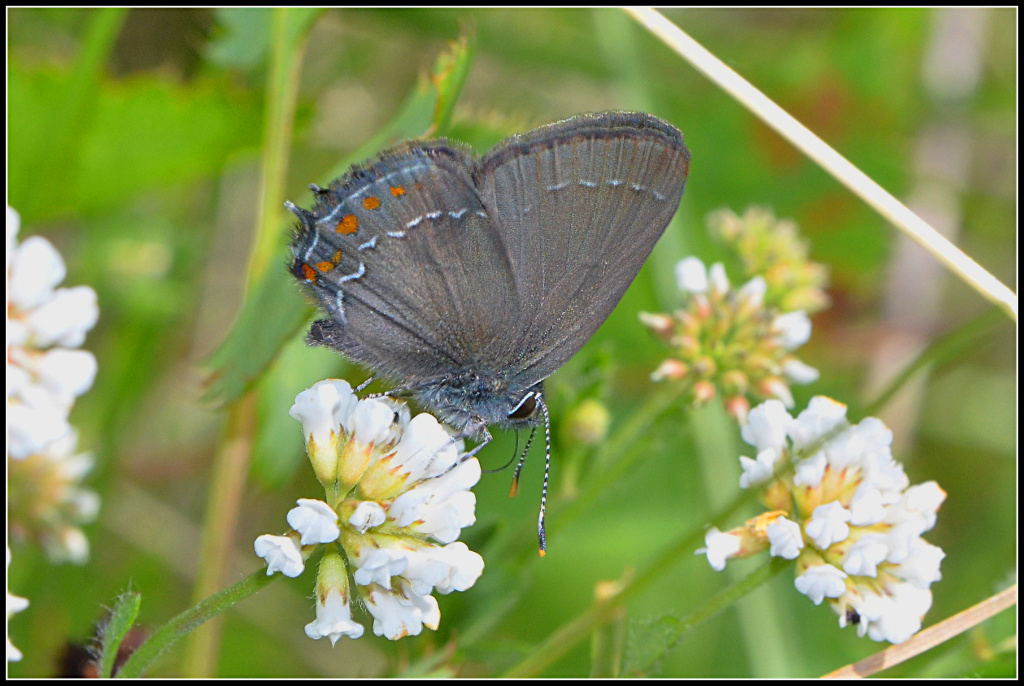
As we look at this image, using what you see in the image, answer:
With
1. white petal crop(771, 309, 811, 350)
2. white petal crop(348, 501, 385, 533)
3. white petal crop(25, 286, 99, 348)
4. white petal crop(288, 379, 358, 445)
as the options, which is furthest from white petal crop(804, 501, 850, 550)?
white petal crop(25, 286, 99, 348)

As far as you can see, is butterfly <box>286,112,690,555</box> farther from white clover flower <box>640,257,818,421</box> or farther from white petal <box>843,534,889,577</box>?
white petal <box>843,534,889,577</box>

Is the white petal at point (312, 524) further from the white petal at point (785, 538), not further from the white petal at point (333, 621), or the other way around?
the white petal at point (785, 538)

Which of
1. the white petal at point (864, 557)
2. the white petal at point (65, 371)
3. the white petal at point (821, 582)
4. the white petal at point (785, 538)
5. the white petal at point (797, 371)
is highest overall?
the white petal at point (797, 371)

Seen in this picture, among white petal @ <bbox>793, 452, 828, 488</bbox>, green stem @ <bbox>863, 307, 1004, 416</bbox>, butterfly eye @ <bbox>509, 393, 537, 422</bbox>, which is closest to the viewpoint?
white petal @ <bbox>793, 452, 828, 488</bbox>

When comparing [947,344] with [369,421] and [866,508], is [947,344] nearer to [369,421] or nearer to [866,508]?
[866,508]

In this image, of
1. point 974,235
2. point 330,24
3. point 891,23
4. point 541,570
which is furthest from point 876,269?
point 330,24

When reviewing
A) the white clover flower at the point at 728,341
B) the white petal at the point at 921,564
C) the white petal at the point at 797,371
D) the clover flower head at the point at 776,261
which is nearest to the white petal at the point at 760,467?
the white petal at the point at 921,564
